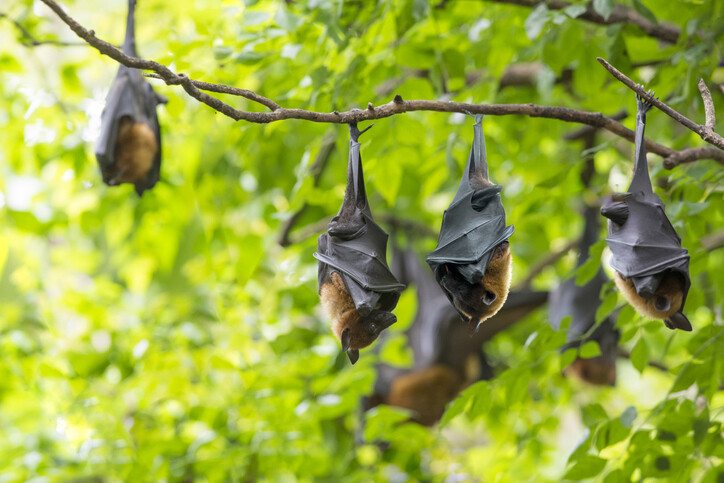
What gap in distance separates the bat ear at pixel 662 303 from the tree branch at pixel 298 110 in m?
0.74

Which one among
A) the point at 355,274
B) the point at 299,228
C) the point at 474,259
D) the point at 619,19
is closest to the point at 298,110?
the point at 355,274

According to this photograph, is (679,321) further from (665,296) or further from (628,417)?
(628,417)

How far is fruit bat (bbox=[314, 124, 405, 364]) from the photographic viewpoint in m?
2.51

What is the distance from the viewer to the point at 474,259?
242 centimetres

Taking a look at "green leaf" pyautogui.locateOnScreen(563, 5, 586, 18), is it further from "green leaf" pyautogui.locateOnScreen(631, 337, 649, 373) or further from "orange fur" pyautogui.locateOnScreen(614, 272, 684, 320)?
"green leaf" pyautogui.locateOnScreen(631, 337, 649, 373)

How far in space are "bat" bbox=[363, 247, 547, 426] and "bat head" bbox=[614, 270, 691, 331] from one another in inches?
137

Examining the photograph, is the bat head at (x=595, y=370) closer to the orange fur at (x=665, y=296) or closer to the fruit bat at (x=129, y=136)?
the orange fur at (x=665, y=296)

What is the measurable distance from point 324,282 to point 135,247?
13.4ft

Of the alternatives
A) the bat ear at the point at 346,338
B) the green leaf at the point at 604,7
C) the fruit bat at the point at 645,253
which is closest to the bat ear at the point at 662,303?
the fruit bat at the point at 645,253

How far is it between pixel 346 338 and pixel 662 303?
110 centimetres

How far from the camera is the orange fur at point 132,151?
3.88m

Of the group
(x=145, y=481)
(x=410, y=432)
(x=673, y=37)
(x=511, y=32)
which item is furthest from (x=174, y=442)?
(x=673, y=37)

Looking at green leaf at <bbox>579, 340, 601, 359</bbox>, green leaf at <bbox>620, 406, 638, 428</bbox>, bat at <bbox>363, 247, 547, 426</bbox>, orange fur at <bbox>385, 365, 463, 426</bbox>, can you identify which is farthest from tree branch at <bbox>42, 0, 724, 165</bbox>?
orange fur at <bbox>385, 365, 463, 426</bbox>

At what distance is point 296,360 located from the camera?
17.3 feet
